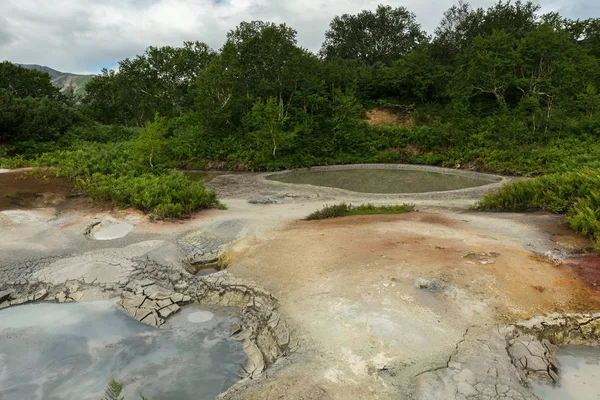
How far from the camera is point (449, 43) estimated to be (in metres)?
36.0

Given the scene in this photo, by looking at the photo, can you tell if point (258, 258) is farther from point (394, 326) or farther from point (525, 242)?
point (525, 242)

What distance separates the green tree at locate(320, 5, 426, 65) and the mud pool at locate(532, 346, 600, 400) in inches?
1760

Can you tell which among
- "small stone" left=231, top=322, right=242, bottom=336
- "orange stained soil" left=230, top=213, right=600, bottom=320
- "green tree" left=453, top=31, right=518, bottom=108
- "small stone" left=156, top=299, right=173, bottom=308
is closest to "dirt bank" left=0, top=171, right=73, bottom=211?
"small stone" left=156, top=299, right=173, bottom=308

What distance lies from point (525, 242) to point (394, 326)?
553cm

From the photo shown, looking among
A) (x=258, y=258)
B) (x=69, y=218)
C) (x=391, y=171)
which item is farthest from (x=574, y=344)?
(x=391, y=171)

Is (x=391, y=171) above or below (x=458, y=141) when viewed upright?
below

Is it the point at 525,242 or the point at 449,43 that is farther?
the point at 449,43

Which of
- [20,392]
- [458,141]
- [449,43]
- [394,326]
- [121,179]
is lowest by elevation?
[20,392]

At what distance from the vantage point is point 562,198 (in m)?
11.5

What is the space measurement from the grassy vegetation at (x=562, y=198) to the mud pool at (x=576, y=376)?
4488mm

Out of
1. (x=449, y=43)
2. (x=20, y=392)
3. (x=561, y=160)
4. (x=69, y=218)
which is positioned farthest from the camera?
(x=449, y=43)

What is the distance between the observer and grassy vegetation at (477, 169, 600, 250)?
30.2 ft

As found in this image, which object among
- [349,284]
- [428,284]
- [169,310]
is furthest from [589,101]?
[169,310]

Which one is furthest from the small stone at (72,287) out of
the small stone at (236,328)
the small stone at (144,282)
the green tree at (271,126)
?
the green tree at (271,126)
